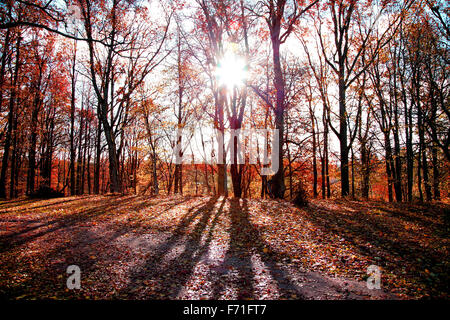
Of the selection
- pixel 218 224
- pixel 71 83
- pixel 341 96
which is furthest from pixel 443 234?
pixel 71 83

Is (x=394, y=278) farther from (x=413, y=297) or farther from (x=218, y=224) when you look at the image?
(x=218, y=224)

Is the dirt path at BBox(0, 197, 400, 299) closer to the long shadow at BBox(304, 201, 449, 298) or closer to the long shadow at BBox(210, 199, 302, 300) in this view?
the long shadow at BBox(210, 199, 302, 300)

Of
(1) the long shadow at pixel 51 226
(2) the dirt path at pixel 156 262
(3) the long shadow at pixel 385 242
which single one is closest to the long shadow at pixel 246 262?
(2) the dirt path at pixel 156 262

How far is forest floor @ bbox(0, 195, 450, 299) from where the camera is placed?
3.66 meters

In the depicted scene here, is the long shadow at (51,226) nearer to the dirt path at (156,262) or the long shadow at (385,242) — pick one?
the dirt path at (156,262)

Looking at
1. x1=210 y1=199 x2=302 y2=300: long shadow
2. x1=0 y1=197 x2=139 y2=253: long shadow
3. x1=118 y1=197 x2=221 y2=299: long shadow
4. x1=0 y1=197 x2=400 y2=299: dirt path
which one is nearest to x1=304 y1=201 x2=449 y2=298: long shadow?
x1=0 y1=197 x2=400 y2=299: dirt path

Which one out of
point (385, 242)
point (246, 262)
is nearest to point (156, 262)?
point (246, 262)

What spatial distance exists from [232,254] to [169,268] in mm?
1418

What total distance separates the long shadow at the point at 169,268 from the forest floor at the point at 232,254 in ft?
0.06

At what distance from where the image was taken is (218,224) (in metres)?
7.80

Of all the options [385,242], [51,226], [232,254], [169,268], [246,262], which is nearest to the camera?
[169,268]

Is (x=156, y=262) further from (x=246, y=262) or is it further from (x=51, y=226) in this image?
(x=51, y=226)

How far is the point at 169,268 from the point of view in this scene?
15.1ft
